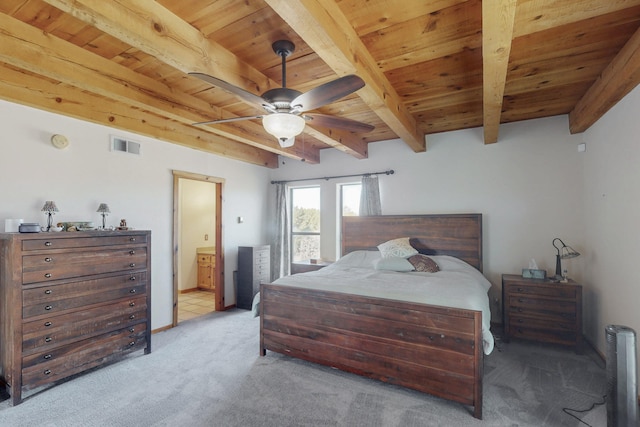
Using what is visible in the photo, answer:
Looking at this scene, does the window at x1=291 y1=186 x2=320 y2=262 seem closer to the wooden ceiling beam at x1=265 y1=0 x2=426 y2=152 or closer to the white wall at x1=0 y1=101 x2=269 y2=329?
the white wall at x1=0 y1=101 x2=269 y2=329

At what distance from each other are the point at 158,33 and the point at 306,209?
4099mm

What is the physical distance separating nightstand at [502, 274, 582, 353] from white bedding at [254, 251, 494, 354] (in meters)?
0.37

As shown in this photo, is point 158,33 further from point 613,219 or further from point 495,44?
point 613,219

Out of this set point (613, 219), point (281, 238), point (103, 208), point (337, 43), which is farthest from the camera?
point (281, 238)

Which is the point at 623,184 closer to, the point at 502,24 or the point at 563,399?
the point at 563,399

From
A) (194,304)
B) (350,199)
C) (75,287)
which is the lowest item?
Result: (194,304)

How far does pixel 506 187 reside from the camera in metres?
4.01

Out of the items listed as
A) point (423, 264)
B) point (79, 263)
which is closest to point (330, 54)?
point (423, 264)

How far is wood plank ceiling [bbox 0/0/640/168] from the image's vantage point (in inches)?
69.7

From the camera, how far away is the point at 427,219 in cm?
432

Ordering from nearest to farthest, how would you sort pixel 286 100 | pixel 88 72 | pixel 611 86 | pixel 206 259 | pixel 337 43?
pixel 337 43, pixel 286 100, pixel 88 72, pixel 611 86, pixel 206 259

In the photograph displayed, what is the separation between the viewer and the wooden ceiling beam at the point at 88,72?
6.66ft

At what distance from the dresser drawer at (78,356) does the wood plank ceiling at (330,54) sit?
2243 millimetres

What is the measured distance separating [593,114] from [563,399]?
104 inches
